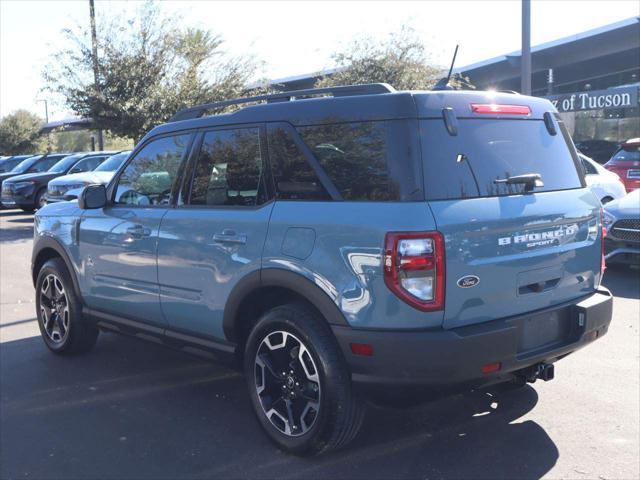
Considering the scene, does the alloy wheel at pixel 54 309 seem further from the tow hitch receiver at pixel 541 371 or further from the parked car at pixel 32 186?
the parked car at pixel 32 186

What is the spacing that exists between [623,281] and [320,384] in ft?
21.2

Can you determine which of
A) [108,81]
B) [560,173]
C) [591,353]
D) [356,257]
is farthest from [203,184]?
[108,81]

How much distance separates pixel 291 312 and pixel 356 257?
1.94ft

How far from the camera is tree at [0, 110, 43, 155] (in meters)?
48.5

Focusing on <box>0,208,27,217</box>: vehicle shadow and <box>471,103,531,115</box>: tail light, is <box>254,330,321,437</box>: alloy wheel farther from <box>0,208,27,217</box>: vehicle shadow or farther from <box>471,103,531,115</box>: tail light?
<box>0,208,27,217</box>: vehicle shadow

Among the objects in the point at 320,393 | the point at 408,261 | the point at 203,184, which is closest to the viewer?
the point at 408,261

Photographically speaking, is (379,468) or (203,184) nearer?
(379,468)

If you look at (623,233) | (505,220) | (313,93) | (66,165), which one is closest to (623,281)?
(623,233)

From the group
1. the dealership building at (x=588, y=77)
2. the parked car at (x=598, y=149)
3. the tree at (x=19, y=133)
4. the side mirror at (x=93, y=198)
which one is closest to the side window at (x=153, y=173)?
the side mirror at (x=93, y=198)

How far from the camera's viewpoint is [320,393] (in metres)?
3.69

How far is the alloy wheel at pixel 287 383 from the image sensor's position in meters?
3.80

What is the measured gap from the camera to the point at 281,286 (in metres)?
3.81

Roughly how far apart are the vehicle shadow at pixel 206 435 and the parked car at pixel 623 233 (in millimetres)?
4542

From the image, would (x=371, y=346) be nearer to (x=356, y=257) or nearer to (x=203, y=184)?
(x=356, y=257)
